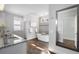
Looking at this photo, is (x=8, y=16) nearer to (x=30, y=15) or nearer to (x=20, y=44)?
(x=30, y=15)

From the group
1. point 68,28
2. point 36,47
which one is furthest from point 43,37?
point 68,28

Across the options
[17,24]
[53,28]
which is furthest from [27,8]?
[53,28]

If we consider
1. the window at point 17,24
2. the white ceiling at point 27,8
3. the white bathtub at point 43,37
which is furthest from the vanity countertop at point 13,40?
the white ceiling at point 27,8

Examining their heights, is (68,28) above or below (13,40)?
above

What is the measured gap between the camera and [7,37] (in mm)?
1602

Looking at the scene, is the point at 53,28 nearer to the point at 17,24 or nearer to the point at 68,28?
the point at 68,28

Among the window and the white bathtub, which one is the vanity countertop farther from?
the white bathtub

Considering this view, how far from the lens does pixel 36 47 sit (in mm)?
1626

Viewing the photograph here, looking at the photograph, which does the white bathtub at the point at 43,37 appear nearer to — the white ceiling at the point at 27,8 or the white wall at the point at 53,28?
the white wall at the point at 53,28

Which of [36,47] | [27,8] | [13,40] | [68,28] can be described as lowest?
[36,47]

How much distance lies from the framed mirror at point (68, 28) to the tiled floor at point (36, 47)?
0.76 ft

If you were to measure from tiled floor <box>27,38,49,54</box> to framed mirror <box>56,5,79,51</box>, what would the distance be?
232 mm

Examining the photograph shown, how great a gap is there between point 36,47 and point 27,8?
667mm
